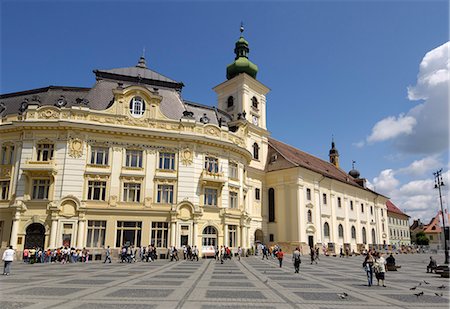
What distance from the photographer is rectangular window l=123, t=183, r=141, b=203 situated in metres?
32.4

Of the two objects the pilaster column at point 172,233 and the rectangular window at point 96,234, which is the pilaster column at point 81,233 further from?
the pilaster column at point 172,233

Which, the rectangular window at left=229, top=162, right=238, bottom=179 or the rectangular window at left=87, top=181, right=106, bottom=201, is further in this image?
the rectangular window at left=229, top=162, right=238, bottom=179

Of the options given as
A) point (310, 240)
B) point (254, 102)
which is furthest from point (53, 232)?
point (254, 102)

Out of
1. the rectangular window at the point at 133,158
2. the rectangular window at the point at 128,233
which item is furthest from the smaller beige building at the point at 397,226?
the rectangular window at the point at 133,158

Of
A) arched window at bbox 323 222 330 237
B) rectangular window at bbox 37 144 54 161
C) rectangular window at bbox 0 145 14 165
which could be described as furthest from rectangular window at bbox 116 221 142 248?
arched window at bbox 323 222 330 237

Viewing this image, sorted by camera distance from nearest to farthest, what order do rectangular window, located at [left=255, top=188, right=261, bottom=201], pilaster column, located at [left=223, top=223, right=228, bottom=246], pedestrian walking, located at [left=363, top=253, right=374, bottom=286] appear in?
1. pedestrian walking, located at [left=363, top=253, right=374, bottom=286]
2. pilaster column, located at [left=223, top=223, right=228, bottom=246]
3. rectangular window, located at [left=255, top=188, right=261, bottom=201]

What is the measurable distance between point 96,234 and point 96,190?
389 cm

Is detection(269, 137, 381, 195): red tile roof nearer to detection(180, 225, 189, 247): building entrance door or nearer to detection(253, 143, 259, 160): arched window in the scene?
detection(253, 143, 259, 160): arched window

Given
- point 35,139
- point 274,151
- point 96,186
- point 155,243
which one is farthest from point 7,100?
point 274,151

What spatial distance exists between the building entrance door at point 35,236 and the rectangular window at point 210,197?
1475 cm

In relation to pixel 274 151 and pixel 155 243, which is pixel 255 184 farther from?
pixel 155 243

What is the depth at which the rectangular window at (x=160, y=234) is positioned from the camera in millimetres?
32594

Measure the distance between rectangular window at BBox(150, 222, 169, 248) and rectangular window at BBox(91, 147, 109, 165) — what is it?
7.44 m

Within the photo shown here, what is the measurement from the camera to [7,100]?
35.1 m
